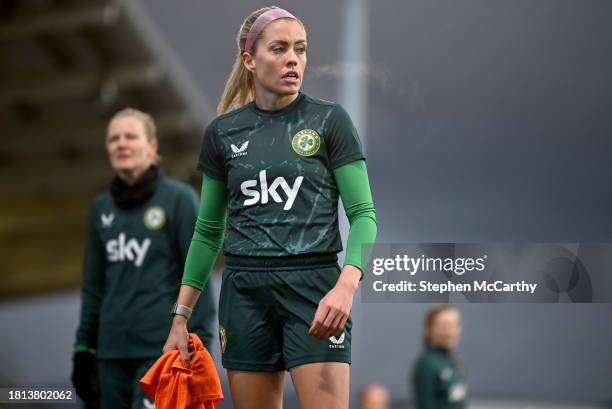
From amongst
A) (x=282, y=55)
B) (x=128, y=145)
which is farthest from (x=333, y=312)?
(x=128, y=145)

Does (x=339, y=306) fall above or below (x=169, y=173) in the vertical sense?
below

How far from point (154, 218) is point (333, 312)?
63.0 inches

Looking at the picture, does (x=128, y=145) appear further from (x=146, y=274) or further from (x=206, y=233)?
(x=206, y=233)

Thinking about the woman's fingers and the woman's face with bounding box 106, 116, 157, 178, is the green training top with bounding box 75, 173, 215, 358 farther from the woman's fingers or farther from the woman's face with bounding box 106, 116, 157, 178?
the woman's fingers

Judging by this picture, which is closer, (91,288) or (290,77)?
(290,77)

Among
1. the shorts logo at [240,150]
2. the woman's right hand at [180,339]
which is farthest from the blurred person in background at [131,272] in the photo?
the shorts logo at [240,150]

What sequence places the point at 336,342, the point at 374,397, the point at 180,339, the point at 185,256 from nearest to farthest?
the point at 336,342, the point at 180,339, the point at 185,256, the point at 374,397

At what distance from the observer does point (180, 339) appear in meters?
2.92

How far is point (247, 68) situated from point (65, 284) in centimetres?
1055

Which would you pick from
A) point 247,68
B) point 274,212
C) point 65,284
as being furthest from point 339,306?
point 65,284

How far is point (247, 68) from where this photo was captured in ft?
9.47

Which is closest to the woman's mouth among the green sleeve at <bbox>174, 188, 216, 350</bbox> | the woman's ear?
the woman's ear

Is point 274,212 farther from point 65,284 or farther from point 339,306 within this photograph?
point 65,284

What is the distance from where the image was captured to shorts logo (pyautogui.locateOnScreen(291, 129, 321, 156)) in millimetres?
2748
